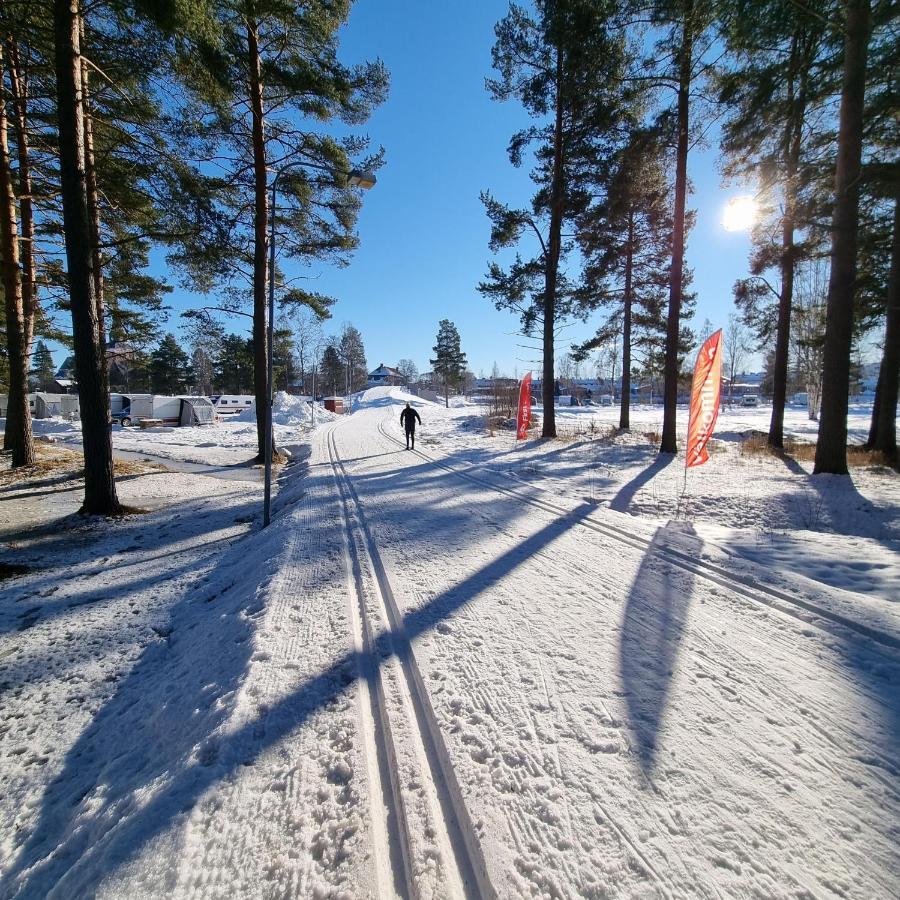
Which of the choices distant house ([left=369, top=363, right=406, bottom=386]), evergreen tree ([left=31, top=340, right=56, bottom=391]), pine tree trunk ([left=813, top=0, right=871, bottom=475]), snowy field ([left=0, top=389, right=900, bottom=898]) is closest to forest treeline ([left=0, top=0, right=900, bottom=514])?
pine tree trunk ([left=813, top=0, right=871, bottom=475])

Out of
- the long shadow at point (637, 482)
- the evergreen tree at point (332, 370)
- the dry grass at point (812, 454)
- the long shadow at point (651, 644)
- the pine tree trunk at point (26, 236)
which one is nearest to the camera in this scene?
the long shadow at point (651, 644)

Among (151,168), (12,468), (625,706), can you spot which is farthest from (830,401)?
(12,468)

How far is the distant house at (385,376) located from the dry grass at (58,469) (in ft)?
265

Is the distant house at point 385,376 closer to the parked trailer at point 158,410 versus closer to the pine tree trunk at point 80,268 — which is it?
the parked trailer at point 158,410

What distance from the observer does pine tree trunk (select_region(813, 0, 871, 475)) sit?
714 centimetres

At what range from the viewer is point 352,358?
84.6m

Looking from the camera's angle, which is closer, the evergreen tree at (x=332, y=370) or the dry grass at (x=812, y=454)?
the dry grass at (x=812, y=454)

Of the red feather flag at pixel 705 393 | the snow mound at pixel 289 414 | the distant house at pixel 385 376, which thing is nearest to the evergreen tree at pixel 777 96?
the red feather flag at pixel 705 393

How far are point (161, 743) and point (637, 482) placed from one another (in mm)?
8496

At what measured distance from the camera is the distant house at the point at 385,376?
94.1 metres

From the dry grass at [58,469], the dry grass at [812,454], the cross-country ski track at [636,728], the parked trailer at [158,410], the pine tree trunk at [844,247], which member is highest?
the pine tree trunk at [844,247]

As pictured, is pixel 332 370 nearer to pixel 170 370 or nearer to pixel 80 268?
pixel 170 370

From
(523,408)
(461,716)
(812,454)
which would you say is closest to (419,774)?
(461,716)

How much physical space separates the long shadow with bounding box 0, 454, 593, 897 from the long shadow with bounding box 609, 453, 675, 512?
419 cm
